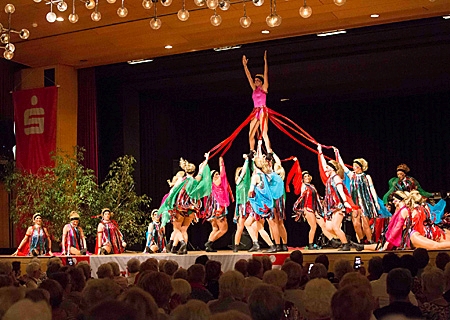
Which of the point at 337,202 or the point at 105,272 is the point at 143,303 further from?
the point at 337,202

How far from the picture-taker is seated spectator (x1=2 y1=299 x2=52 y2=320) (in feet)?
8.63

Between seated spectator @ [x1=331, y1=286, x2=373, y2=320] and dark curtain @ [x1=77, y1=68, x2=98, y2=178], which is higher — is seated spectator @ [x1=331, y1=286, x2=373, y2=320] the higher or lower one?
the lower one

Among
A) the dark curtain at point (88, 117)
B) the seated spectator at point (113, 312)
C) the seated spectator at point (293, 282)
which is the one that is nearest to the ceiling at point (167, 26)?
the dark curtain at point (88, 117)

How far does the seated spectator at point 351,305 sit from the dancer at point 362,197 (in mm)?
7438

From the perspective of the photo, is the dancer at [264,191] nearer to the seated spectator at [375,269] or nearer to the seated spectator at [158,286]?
the seated spectator at [375,269]

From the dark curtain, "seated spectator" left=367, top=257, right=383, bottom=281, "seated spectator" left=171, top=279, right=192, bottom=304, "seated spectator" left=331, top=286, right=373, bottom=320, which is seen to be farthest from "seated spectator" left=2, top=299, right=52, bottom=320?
the dark curtain

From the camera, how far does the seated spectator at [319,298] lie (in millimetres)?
3205

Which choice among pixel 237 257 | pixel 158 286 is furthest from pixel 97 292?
pixel 237 257

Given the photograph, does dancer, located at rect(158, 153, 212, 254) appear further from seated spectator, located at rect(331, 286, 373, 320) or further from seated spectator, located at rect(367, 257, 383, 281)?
seated spectator, located at rect(331, 286, 373, 320)

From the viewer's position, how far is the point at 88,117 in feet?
46.0

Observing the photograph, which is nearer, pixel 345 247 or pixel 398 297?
pixel 398 297

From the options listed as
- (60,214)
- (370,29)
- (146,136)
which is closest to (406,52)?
(370,29)

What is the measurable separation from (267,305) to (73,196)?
10258 millimetres

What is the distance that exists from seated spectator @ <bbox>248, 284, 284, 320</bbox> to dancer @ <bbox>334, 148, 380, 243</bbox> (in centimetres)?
725
